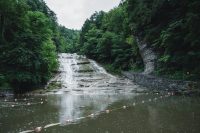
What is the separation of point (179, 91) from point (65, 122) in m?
13.0

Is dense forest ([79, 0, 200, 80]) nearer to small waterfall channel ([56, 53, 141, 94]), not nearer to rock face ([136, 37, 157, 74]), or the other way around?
rock face ([136, 37, 157, 74])

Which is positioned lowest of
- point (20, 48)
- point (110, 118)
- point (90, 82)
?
point (110, 118)

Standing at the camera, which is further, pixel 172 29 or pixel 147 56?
pixel 147 56

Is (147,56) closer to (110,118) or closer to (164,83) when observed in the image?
(164,83)

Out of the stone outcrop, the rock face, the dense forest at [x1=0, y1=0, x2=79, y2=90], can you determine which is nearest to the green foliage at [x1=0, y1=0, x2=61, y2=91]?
the dense forest at [x1=0, y1=0, x2=79, y2=90]

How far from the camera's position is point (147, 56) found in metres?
37.2

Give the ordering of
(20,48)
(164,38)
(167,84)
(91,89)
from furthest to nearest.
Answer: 1. (91,89)
2. (20,48)
3. (164,38)
4. (167,84)

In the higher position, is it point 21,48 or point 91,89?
point 21,48

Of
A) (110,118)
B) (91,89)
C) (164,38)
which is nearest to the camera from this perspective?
(110,118)

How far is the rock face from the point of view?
1372 inches

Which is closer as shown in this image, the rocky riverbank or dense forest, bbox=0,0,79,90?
the rocky riverbank

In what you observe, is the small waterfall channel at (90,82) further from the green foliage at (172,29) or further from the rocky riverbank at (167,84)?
the green foliage at (172,29)

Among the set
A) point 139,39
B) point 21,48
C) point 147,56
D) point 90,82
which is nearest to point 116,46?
point 139,39

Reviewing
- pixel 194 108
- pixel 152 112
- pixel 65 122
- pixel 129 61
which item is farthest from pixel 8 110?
pixel 129 61
